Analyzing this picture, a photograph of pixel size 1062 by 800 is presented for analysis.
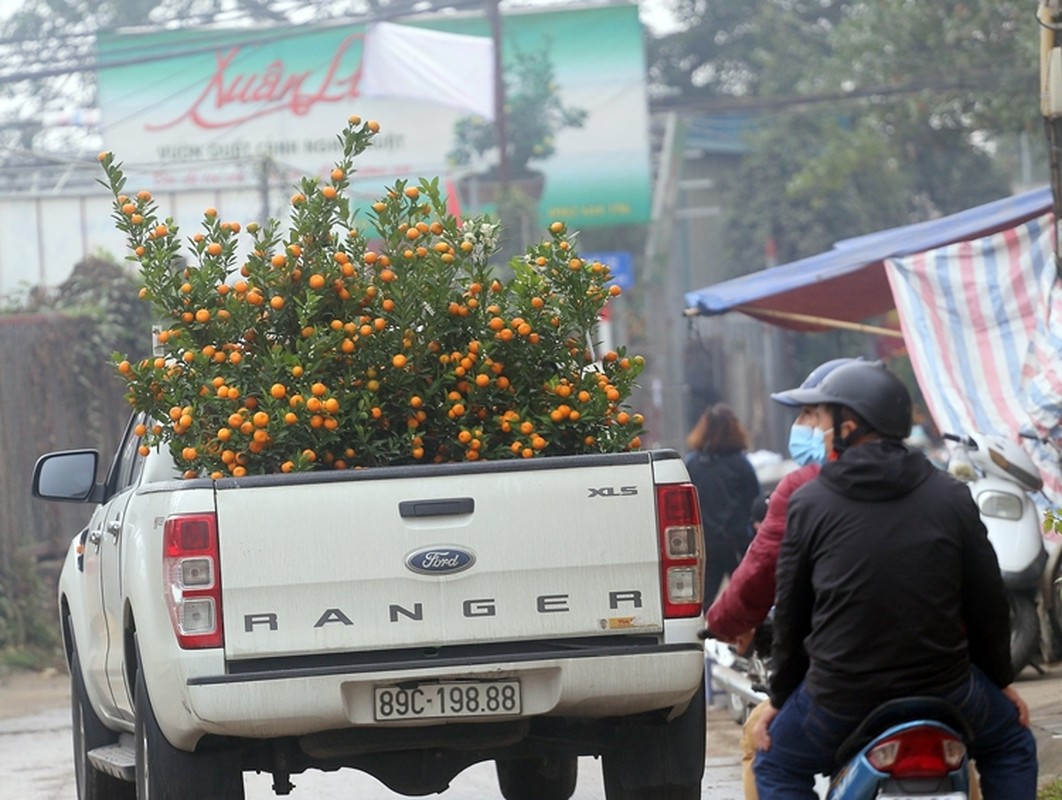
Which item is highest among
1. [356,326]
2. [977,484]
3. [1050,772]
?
[356,326]

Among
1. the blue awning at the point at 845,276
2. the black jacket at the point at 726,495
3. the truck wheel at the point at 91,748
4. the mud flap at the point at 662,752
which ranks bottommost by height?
the truck wheel at the point at 91,748

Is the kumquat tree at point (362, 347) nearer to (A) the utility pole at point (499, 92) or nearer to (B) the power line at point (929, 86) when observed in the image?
(B) the power line at point (929, 86)

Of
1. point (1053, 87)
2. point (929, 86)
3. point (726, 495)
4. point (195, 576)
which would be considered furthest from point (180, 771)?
point (929, 86)

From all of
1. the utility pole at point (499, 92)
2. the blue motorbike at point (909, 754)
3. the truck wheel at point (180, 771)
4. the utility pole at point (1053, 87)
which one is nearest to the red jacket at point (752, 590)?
the blue motorbike at point (909, 754)

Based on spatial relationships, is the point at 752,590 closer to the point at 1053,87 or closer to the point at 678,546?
the point at 678,546

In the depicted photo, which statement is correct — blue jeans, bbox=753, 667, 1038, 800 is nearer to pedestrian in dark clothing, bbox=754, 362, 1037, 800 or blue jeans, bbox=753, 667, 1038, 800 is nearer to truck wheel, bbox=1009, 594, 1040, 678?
pedestrian in dark clothing, bbox=754, 362, 1037, 800

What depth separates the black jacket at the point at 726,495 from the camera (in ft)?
35.8

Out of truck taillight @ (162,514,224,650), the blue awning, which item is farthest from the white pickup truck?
the blue awning

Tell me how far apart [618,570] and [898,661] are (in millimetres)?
1750

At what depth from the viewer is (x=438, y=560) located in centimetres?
558

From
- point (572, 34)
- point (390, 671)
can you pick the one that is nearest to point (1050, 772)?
point (390, 671)

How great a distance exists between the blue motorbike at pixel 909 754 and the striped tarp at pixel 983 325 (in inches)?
248

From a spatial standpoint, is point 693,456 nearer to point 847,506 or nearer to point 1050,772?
point 1050,772

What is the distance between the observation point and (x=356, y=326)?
21.0 ft
